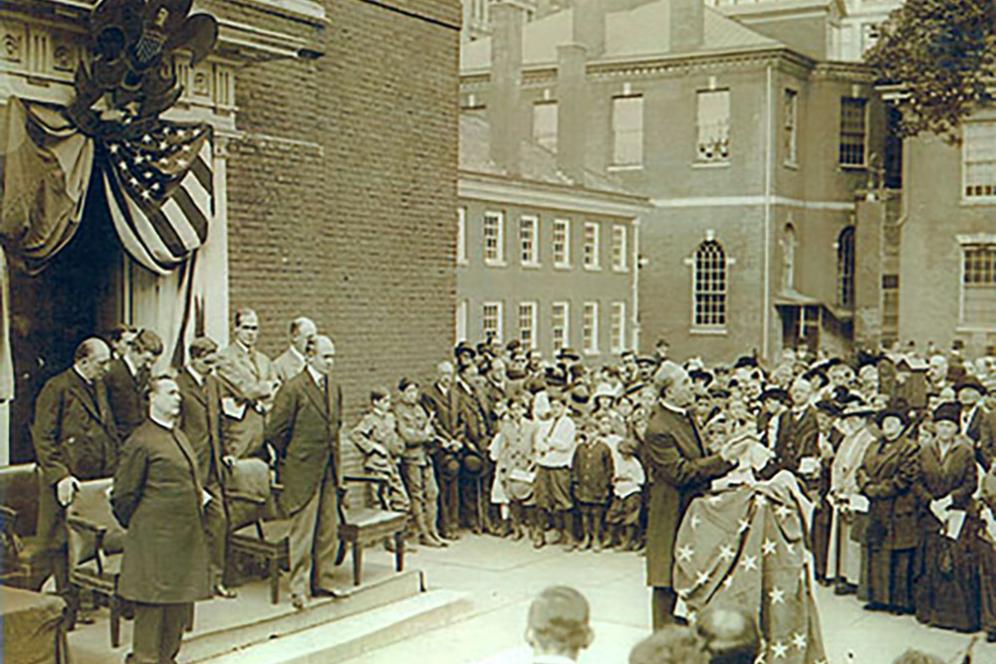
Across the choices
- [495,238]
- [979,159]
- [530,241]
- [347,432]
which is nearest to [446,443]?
[347,432]

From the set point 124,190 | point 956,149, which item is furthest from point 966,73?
point 124,190

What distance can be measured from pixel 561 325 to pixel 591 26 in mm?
12544

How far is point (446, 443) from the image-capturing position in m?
14.9

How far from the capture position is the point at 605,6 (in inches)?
1736

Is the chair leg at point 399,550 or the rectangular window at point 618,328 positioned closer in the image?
the chair leg at point 399,550

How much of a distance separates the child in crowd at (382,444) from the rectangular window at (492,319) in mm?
17417

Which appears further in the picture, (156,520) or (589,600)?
(589,600)

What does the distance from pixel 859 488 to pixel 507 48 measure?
92.9ft

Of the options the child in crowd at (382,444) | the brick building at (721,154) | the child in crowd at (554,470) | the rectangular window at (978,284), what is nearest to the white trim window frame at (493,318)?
the brick building at (721,154)

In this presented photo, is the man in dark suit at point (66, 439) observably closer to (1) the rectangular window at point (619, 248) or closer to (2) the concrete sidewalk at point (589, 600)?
(2) the concrete sidewalk at point (589, 600)

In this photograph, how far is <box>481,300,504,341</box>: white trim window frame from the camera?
31531 millimetres

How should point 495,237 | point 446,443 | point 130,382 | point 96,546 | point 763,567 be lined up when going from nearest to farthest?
point 763,567 < point 96,546 < point 130,382 < point 446,443 < point 495,237

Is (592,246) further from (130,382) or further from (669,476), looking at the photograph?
(669,476)

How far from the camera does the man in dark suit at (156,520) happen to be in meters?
7.82
